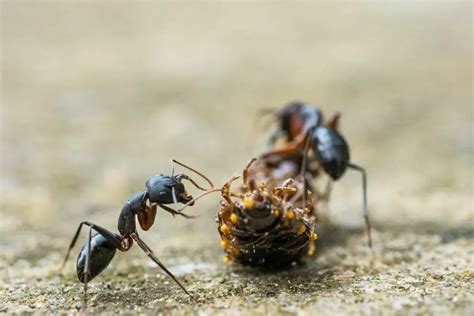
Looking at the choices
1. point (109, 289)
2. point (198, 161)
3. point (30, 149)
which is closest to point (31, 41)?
point (30, 149)

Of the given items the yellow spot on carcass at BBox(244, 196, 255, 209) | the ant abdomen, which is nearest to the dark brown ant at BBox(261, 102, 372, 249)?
the yellow spot on carcass at BBox(244, 196, 255, 209)

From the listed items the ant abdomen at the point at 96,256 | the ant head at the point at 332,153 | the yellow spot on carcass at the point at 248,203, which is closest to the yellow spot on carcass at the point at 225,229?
the yellow spot on carcass at the point at 248,203

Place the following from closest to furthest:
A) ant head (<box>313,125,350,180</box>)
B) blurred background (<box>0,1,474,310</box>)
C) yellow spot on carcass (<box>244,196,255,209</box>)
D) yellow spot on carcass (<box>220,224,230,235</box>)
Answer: yellow spot on carcass (<box>244,196,255,209</box>), yellow spot on carcass (<box>220,224,230,235</box>), ant head (<box>313,125,350,180</box>), blurred background (<box>0,1,474,310</box>)

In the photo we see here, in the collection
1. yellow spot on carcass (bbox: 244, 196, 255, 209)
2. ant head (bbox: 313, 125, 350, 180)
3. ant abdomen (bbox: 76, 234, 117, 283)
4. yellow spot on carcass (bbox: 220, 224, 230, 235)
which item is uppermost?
ant head (bbox: 313, 125, 350, 180)

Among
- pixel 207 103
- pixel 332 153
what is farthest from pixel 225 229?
pixel 207 103

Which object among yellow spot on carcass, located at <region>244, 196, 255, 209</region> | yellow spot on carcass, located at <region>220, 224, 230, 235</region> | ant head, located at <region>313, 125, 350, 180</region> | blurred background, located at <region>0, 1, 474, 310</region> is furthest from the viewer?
blurred background, located at <region>0, 1, 474, 310</region>

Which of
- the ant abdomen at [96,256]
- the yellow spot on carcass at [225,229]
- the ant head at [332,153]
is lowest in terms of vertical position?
the ant abdomen at [96,256]

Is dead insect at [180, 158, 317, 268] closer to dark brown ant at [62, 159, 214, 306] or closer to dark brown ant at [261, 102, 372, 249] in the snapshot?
dark brown ant at [62, 159, 214, 306]

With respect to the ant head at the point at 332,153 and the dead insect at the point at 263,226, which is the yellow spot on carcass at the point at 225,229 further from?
the ant head at the point at 332,153

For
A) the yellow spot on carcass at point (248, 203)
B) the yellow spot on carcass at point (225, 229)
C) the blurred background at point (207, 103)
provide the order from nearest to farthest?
the yellow spot on carcass at point (248, 203) → the yellow spot on carcass at point (225, 229) → the blurred background at point (207, 103)
